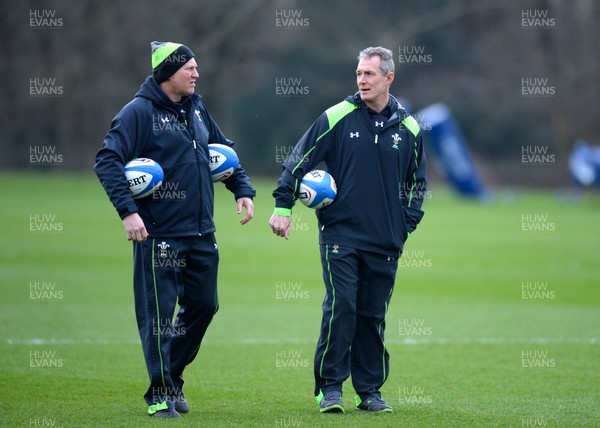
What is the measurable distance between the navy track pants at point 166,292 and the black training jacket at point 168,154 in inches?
4.3

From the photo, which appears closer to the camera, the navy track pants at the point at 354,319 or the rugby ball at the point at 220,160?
the navy track pants at the point at 354,319

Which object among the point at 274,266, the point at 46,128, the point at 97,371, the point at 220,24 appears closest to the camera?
the point at 97,371

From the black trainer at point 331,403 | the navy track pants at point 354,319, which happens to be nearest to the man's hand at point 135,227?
the navy track pants at point 354,319

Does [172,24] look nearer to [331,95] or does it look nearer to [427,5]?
[331,95]

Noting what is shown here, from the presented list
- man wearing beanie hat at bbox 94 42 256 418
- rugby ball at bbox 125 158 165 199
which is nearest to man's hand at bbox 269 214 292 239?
man wearing beanie hat at bbox 94 42 256 418

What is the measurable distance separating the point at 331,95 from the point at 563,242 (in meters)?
29.0

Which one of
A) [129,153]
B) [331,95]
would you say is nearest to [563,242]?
[129,153]

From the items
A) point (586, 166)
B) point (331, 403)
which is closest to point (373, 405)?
point (331, 403)

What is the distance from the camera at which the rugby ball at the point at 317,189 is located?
7102 mm

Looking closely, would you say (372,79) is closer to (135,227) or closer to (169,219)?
(169,219)

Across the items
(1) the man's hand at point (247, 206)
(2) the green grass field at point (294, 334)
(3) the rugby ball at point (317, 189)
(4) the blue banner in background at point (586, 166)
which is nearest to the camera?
(3) the rugby ball at point (317, 189)

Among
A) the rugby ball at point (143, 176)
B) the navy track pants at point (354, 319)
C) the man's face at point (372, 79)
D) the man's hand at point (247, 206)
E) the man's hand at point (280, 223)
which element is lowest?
the navy track pants at point (354, 319)

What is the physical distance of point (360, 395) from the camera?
7.32 m

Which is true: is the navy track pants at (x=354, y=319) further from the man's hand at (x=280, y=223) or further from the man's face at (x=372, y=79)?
the man's face at (x=372, y=79)
